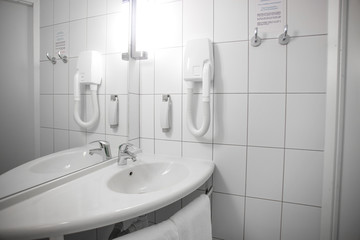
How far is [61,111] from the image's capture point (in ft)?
2.32

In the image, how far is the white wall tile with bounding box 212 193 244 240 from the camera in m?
0.99

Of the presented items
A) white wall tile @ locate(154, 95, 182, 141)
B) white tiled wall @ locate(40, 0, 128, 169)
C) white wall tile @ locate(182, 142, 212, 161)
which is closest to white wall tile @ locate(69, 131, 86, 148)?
white tiled wall @ locate(40, 0, 128, 169)

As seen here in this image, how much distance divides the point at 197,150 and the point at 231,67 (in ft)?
1.67

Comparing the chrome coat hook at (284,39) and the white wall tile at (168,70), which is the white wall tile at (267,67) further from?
Result: the white wall tile at (168,70)

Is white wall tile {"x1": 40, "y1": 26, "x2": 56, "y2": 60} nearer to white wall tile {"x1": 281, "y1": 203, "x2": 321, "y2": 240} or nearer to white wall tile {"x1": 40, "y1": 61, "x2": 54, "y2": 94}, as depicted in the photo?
white wall tile {"x1": 40, "y1": 61, "x2": 54, "y2": 94}

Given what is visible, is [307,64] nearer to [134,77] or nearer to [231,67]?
[231,67]

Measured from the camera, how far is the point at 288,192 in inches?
35.7

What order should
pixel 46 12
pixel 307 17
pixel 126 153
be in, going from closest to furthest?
pixel 46 12 → pixel 307 17 → pixel 126 153

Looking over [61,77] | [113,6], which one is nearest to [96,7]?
[113,6]

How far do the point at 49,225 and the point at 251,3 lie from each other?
47.8 inches

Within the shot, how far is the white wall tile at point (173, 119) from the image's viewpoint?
1095 mm

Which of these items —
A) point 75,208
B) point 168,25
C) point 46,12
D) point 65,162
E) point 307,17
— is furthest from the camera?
point 168,25

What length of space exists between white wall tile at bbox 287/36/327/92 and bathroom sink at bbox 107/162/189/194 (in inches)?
27.7

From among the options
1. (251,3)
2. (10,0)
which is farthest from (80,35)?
(251,3)
